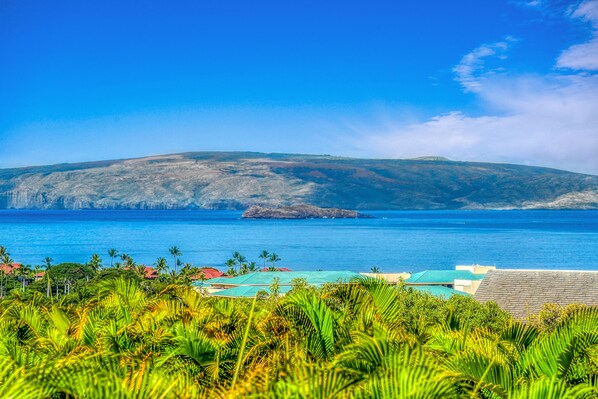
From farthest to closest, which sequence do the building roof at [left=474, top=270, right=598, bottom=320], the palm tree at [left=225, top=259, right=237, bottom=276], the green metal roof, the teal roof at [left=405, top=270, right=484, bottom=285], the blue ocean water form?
the blue ocean water, the palm tree at [left=225, top=259, right=237, bottom=276], the green metal roof, the teal roof at [left=405, top=270, right=484, bottom=285], the building roof at [left=474, top=270, right=598, bottom=320]

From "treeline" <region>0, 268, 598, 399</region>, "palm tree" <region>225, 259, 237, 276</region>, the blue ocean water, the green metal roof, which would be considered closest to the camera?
"treeline" <region>0, 268, 598, 399</region>

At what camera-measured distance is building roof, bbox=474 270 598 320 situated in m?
25.2

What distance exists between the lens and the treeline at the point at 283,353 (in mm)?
4031

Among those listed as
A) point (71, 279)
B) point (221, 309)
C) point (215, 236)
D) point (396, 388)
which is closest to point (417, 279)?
A: point (71, 279)

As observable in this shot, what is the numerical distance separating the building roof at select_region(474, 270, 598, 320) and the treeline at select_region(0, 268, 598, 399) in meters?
18.1

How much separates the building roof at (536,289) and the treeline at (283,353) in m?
18.1

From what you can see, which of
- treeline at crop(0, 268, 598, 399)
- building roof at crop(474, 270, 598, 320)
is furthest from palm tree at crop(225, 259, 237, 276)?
treeline at crop(0, 268, 598, 399)

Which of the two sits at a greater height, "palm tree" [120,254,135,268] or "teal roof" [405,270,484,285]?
"teal roof" [405,270,484,285]

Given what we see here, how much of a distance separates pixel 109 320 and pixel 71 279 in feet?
174

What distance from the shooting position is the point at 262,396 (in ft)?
12.8

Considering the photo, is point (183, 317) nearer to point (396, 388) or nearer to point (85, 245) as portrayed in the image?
point (396, 388)

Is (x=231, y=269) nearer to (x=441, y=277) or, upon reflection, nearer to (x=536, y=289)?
(x=441, y=277)

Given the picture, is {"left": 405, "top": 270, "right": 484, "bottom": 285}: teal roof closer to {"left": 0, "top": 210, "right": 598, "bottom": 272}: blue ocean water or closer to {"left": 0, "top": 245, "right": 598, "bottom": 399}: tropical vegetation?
{"left": 0, "top": 245, "right": 598, "bottom": 399}: tropical vegetation

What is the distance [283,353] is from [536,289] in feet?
72.4
